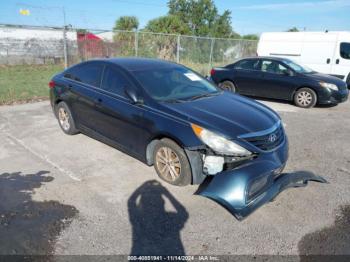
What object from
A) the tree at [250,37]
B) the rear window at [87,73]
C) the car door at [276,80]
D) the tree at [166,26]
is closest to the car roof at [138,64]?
the rear window at [87,73]

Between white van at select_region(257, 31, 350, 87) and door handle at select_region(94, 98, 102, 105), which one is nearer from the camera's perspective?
door handle at select_region(94, 98, 102, 105)

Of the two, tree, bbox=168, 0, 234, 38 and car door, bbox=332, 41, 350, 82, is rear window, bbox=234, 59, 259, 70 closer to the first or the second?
car door, bbox=332, 41, 350, 82

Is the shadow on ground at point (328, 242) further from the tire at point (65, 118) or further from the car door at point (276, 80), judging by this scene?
the car door at point (276, 80)

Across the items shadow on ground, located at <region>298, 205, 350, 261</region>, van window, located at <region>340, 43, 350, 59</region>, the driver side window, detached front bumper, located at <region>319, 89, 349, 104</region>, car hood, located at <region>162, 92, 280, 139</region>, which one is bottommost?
shadow on ground, located at <region>298, 205, 350, 261</region>

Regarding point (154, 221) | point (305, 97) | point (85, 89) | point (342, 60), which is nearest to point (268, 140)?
point (154, 221)

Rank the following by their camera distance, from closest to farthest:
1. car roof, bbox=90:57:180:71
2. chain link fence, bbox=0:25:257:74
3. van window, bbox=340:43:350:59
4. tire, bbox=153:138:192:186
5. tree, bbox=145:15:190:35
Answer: tire, bbox=153:138:192:186 < car roof, bbox=90:57:180:71 < van window, bbox=340:43:350:59 < chain link fence, bbox=0:25:257:74 < tree, bbox=145:15:190:35

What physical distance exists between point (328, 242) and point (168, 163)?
1.94 m

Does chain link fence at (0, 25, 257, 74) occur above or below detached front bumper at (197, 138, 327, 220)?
above

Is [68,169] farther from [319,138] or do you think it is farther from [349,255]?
[319,138]

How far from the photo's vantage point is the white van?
40.7ft

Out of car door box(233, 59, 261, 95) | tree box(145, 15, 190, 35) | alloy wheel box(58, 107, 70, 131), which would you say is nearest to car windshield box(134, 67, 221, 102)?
alloy wheel box(58, 107, 70, 131)

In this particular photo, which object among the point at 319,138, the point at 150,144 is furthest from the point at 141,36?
the point at 150,144

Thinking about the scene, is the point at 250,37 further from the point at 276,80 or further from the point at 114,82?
the point at 114,82

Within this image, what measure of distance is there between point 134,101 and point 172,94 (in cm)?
56
